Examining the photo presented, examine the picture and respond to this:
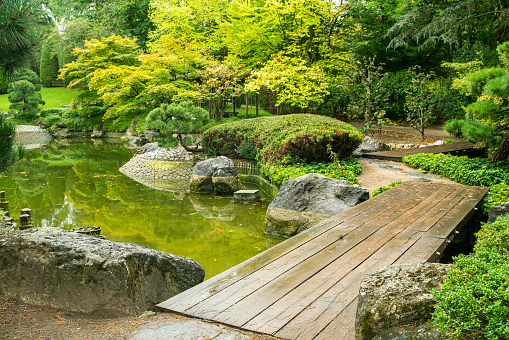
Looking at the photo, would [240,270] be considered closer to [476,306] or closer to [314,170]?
[476,306]

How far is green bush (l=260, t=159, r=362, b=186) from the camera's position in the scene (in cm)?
808

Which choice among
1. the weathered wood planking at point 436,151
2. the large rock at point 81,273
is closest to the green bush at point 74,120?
the weathered wood planking at point 436,151

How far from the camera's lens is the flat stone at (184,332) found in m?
2.18

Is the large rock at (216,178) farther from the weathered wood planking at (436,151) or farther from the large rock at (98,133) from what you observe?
the large rock at (98,133)

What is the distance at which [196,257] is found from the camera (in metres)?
5.64

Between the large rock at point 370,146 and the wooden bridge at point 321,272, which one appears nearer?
the wooden bridge at point 321,272

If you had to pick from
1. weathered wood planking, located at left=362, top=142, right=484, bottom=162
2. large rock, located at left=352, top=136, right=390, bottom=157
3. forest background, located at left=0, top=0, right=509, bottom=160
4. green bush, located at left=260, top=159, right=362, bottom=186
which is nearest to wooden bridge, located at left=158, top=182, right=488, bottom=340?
green bush, located at left=260, top=159, right=362, bottom=186

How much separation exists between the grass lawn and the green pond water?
67.6 feet

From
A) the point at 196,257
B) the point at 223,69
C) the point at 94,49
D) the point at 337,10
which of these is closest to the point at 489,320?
the point at 196,257

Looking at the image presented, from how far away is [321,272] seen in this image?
3.06m

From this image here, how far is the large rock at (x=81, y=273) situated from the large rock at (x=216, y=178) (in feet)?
22.1

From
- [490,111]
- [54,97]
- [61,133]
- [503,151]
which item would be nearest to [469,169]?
[503,151]

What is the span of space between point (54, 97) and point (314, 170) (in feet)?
105

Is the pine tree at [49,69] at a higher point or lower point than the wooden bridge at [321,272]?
higher
